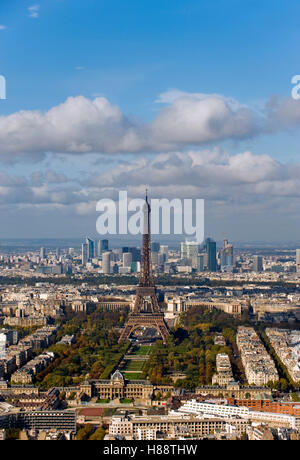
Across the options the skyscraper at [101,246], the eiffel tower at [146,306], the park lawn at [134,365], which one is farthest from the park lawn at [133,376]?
the skyscraper at [101,246]

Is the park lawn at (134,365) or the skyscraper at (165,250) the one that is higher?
the skyscraper at (165,250)

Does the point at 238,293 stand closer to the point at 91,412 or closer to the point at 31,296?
the point at 31,296

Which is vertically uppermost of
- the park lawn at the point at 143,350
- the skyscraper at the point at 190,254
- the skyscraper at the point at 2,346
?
the skyscraper at the point at 190,254

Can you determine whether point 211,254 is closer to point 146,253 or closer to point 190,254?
point 190,254

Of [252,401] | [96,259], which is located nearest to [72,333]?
[252,401]

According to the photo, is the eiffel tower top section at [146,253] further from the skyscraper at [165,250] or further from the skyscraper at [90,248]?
the skyscraper at [90,248]

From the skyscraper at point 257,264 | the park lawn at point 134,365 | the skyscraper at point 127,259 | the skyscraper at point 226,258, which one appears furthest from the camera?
the skyscraper at point 257,264

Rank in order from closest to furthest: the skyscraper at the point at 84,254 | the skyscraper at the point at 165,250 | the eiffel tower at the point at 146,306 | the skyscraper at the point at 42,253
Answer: the eiffel tower at the point at 146,306 → the skyscraper at the point at 165,250 → the skyscraper at the point at 42,253 → the skyscraper at the point at 84,254

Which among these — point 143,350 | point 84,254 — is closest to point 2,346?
point 143,350

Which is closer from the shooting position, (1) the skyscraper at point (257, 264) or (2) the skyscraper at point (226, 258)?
(2) the skyscraper at point (226, 258)
